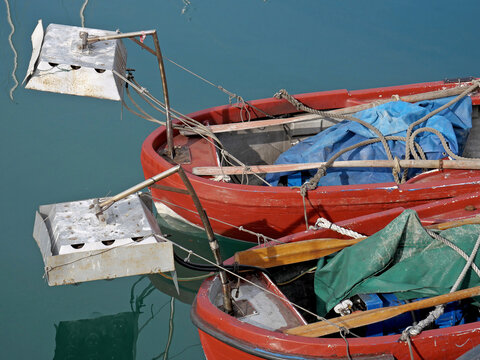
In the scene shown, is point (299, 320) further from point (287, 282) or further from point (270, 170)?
point (270, 170)

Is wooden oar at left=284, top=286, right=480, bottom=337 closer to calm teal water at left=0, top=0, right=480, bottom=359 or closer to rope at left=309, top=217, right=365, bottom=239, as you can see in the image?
rope at left=309, top=217, right=365, bottom=239

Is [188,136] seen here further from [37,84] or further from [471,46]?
[471,46]

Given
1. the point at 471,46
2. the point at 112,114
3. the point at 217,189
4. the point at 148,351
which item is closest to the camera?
the point at 148,351

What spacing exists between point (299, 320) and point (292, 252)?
2.11 ft

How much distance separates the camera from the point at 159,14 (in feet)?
37.5

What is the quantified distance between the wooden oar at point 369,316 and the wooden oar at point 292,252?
728mm

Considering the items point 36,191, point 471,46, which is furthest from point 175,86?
point 471,46

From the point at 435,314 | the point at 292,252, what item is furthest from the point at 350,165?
the point at 435,314

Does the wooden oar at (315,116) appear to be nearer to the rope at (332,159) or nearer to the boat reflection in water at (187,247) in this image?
the rope at (332,159)

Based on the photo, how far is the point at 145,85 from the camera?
9.50m

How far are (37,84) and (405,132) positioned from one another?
344cm

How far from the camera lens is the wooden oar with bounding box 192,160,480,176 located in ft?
18.8

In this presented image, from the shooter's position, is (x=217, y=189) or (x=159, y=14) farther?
(x=159, y=14)

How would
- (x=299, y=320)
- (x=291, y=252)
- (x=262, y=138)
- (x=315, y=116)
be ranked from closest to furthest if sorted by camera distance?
(x=299, y=320), (x=291, y=252), (x=315, y=116), (x=262, y=138)
